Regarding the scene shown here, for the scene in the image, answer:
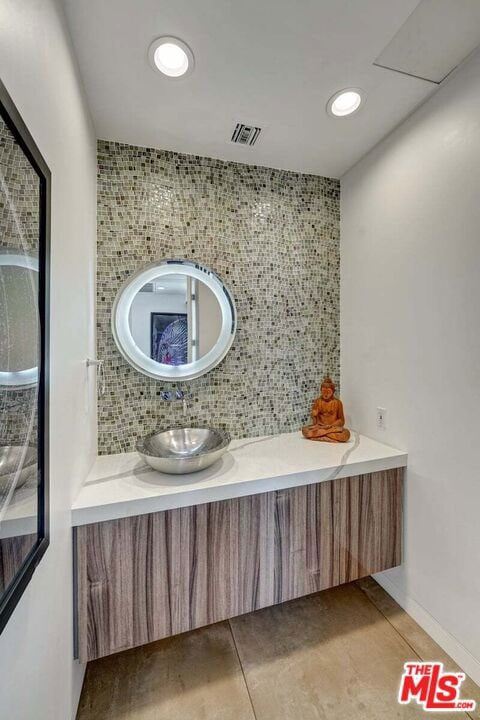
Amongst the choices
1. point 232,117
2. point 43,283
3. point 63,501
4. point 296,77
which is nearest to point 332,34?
point 296,77

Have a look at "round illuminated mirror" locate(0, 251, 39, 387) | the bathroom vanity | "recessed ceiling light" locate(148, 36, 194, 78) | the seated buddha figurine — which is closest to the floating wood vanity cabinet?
the bathroom vanity

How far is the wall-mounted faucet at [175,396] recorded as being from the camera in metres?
1.83

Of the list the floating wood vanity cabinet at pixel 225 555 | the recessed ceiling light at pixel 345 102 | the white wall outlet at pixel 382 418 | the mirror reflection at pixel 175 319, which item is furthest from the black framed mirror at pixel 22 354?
the white wall outlet at pixel 382 418

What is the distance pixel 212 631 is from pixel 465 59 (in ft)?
9.29

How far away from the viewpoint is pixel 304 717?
1.20 metres

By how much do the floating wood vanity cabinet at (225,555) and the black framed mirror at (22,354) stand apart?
0.54 m

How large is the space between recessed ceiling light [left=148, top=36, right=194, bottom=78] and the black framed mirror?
0.87 meters

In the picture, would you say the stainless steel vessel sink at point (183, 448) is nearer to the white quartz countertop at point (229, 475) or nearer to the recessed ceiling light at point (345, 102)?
the white quartz countertop at point (229, 475)

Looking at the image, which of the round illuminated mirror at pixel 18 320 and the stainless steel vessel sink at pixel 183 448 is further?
the stainless steel vessel sink at pixel 183 448

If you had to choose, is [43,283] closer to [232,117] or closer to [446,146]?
[232,117]

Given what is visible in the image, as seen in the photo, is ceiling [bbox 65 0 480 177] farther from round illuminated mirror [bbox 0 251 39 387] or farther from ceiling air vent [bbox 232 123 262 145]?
round illuminated mirror [bbox 0 251 39 387]

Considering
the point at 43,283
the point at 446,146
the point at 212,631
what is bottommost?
the point at 212,631

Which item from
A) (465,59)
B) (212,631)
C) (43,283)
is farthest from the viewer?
(212,631)

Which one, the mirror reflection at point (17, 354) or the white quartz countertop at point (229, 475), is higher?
the mirror reflection at point (17, 354)
